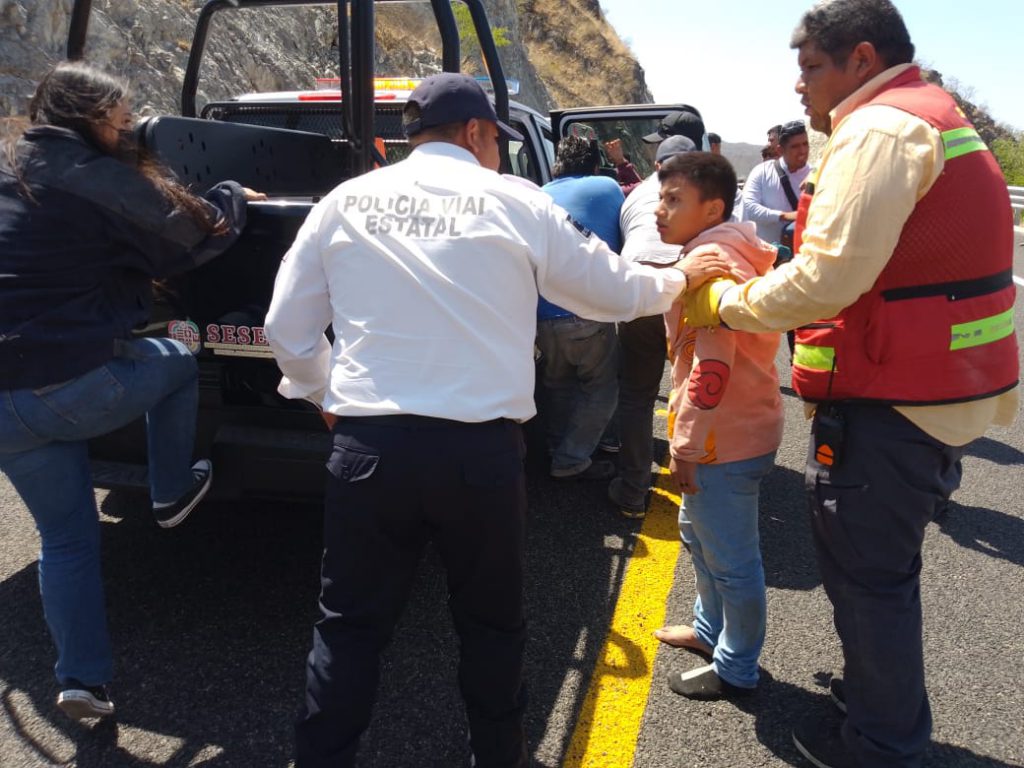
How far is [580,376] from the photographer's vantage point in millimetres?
4305

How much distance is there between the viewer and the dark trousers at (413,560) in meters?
1.88

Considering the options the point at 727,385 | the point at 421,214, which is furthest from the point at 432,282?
the point at 727,385

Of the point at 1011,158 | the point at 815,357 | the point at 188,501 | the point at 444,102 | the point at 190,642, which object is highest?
the point at 1011,158

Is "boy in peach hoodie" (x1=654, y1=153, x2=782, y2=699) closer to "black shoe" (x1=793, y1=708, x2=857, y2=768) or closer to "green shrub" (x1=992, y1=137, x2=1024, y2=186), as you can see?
"black shoe" (x1=793, y1=708, x2=857, y2=768)

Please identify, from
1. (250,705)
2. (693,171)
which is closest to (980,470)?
(693,171)

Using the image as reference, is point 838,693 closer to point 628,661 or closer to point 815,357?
point 628,661

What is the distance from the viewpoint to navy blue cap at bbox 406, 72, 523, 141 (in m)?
2.05

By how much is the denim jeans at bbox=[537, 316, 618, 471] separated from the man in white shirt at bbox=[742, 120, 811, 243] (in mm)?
1811

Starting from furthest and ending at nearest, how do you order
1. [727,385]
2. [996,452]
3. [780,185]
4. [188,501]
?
1. [780,185]
2. [996,452]
3. [188,501]
4. [727,385]

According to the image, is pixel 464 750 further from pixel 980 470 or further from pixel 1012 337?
pixel 980 470

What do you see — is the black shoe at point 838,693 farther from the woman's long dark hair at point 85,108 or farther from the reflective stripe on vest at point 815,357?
the woman's long dark hair at point 85,108

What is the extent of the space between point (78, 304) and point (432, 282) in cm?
112

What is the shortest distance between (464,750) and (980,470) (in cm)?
362

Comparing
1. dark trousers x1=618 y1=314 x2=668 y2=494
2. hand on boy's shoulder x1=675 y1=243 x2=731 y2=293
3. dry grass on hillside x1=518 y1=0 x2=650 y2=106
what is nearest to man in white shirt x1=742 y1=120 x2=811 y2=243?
dark trousers x1=618 y1=314 x2=668 y2=494
